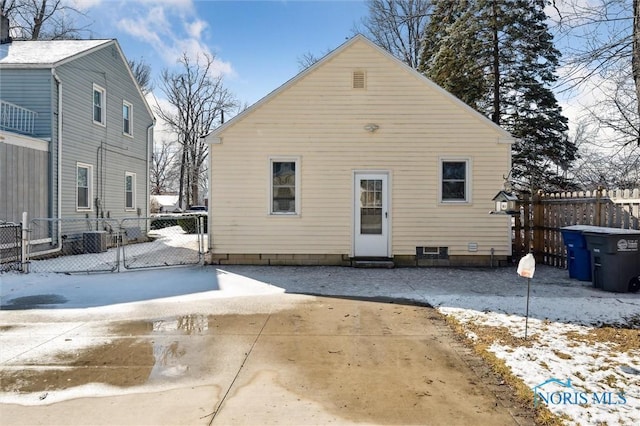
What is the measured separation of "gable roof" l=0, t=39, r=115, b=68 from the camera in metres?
11.6

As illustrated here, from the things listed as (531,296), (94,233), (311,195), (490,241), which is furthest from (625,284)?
(94,233)

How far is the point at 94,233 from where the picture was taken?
1261 centimetres

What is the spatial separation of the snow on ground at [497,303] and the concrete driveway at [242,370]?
1.31ft

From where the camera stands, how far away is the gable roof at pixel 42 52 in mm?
11617

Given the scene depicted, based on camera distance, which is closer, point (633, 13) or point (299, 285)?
point (633, 13)

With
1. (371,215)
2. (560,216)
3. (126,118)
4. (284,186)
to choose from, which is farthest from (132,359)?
(126,118)

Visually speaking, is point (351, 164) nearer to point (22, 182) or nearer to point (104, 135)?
point (22, 182)

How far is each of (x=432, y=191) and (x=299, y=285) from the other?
14.4ft

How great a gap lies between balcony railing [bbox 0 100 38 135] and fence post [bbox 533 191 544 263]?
14.1 m

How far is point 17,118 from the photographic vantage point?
37.6ft

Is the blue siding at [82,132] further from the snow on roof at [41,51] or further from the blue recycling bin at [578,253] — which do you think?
the blue recycling bin at [578,253]

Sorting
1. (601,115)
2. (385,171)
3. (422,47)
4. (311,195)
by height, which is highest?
(422,47)

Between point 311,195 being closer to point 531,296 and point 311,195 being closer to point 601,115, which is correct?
point 531,296

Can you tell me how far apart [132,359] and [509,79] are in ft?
61.6
